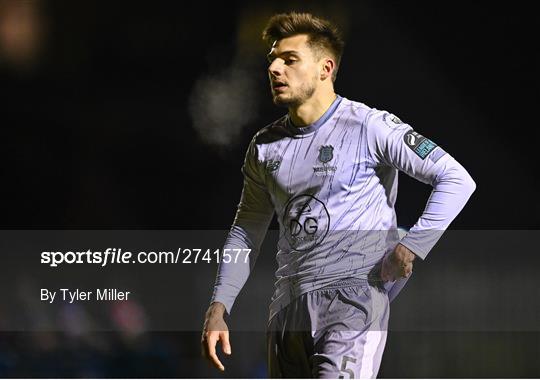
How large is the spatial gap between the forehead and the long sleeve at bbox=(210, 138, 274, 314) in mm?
358

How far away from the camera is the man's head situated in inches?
148

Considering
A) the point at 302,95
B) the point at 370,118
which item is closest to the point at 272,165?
the point at 302,95

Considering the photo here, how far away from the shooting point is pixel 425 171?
11.8 ft

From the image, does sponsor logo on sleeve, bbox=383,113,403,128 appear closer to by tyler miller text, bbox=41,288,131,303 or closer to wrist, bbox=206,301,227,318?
wrist, bbox=206,301,227,318

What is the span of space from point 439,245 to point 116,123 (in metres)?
1.33

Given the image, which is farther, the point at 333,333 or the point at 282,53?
the point at 282,53

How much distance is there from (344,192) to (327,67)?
0.48 m

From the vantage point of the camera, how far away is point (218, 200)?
164 inches

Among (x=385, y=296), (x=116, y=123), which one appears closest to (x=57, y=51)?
(x=116, y=123)

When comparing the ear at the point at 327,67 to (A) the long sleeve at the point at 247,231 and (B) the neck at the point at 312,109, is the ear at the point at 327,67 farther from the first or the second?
(A) the long sleeve at the point at 247,231

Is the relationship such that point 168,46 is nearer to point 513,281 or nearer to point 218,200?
point 218,200

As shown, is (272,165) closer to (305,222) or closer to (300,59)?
(305,222)

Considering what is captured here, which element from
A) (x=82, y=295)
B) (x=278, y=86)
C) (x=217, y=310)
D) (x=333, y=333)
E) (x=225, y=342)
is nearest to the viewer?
(x=333, y=333)

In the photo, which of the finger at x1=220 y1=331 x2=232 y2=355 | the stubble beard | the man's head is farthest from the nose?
the finger at x1=220 y1=331 x2=232 y2=355
